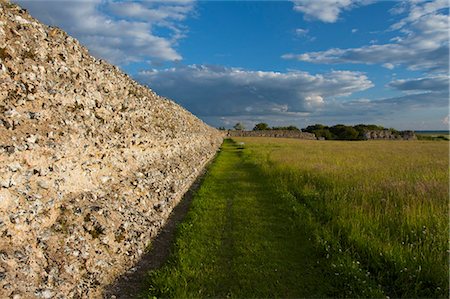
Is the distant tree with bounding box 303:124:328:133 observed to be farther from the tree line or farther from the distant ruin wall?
the distant ruin wall

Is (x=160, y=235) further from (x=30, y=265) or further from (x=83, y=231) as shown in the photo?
(x=30, y=265)

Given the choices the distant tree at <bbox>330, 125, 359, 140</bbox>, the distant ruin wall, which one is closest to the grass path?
the distant ruin wall

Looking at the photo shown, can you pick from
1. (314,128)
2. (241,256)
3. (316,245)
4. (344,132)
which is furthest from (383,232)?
(314,128)

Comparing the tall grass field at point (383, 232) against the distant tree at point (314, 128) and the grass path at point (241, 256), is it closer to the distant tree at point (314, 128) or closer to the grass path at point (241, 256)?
the grass path at point (241, 256)

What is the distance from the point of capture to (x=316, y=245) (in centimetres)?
1032

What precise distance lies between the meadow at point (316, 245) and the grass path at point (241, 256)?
27mm

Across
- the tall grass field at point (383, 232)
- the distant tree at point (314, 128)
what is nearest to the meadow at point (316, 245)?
the tall grass field at point (383, 232)

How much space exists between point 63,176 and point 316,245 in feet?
25.9

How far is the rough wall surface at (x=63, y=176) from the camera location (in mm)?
7688

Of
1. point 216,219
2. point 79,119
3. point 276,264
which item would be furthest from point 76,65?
point 276,264

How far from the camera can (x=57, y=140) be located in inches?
394

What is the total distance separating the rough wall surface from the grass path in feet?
4.88

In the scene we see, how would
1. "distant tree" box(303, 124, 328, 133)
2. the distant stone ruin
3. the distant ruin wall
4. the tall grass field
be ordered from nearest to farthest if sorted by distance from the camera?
the tall grass field → the distant stone ruin → the distant ruin wall → "distant tree" box(303, 124, 328, 133)

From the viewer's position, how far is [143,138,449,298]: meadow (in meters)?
8.09
